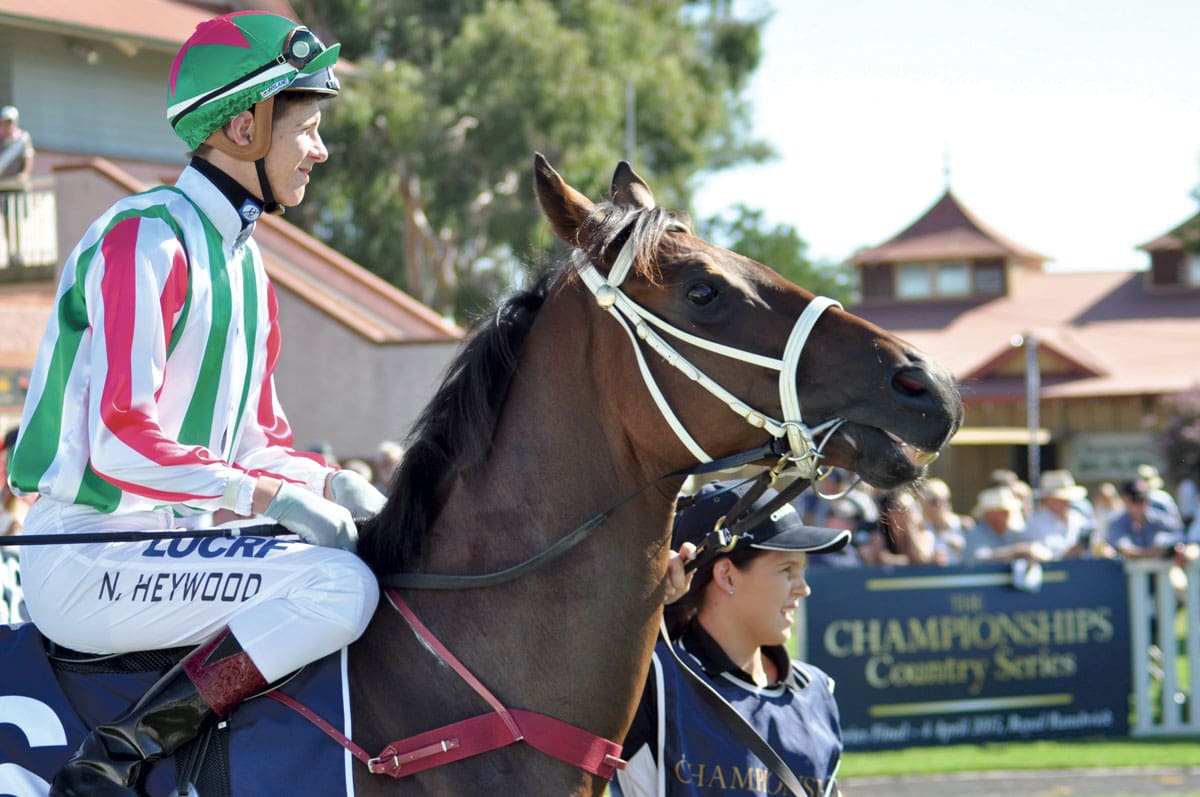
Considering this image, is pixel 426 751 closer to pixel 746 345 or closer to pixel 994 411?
pixel 746 345

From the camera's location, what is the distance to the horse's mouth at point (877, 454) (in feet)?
8.61

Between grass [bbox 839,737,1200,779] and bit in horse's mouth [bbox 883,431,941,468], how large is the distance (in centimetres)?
657

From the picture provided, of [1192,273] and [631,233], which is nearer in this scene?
[631,233]

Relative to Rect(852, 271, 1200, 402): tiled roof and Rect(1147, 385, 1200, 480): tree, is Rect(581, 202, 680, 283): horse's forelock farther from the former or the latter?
Rect(852, 271, 1200, 402): tiled roof

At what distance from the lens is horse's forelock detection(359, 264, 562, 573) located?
2.88m

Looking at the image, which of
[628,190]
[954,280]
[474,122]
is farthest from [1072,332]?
[628,190]

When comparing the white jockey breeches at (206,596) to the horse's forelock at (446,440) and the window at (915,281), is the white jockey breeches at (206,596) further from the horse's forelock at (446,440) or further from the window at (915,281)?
the window at (915,281)

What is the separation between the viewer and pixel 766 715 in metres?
3.45

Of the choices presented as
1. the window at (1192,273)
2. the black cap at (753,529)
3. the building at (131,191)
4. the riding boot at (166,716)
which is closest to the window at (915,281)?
the window at (1192,273)

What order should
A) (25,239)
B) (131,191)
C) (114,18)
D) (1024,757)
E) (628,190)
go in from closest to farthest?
1. (628,190)
2. (1024,757)
3. (131,191)
4. (25,239)
5. (114,18)

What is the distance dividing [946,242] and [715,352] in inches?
1603

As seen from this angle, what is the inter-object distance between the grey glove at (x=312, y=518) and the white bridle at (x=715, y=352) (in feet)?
2.30

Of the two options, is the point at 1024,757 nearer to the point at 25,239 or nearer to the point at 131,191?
the point at 131,191

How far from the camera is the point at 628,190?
3084 mm
